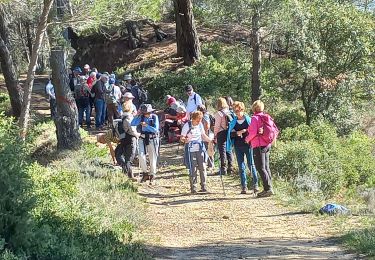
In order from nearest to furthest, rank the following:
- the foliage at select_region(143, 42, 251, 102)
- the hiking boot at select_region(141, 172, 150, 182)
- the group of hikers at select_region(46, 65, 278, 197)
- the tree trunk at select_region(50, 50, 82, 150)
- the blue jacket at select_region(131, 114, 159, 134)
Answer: the group of hikers at select_region(46, 65, 278, 197) → the blue jacket at select_region(131, 114, 159, 134) → the hiking boot at select_region(141, 172, 150, 182) → the tree trunk at select_region(50, 50, 82, 150) → the foliage at select_region(143, 42, 251, 102)

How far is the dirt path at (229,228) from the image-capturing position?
845cm

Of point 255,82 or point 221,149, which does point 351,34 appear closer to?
point 255,82

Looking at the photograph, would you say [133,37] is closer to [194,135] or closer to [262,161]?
[194,135]

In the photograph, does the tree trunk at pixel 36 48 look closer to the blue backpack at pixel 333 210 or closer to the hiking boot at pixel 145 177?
the hiking boot at pixel 145 177

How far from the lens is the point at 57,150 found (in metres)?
15.5

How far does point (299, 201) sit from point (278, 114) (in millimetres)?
10773

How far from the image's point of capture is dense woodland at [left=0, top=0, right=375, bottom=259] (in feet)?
24.5

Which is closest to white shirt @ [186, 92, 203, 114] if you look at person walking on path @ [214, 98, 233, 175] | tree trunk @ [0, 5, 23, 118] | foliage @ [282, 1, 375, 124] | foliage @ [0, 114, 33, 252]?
person walking on path @ [214, 98, 233, 175]

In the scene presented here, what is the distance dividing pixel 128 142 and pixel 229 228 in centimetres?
383

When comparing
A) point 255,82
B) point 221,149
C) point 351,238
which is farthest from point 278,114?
point 351,238

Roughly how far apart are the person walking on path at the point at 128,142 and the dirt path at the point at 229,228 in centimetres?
56

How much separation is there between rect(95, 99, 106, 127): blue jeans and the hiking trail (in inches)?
295

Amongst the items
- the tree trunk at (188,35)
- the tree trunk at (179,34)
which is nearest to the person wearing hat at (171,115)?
the tree trunk at (188,35)

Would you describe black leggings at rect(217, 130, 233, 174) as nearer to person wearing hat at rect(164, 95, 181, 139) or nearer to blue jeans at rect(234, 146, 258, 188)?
blue jeans at rect(234, 146, 258, 188)
